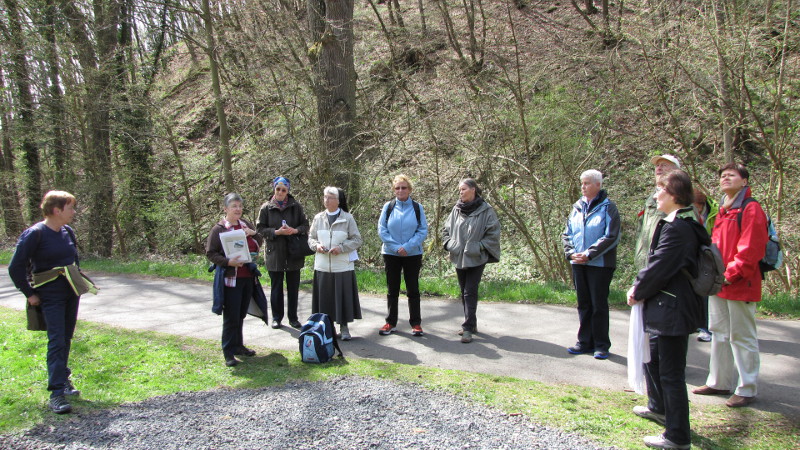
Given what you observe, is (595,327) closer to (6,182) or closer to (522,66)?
(522,66)

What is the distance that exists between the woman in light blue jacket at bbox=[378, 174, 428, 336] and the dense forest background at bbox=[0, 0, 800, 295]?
355 centimetres

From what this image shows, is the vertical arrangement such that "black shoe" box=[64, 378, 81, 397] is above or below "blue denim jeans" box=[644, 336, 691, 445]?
below

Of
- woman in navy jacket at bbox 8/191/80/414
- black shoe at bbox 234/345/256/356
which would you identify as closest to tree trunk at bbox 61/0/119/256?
woman in navy jacket at bbox 8/191/80/414

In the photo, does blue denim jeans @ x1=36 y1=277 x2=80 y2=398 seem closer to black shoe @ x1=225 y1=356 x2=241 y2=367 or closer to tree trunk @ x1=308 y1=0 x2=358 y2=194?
black shoe @ x1=225 y1=356 x2=241 y2=367

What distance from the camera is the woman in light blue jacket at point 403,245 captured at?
21.5 ft

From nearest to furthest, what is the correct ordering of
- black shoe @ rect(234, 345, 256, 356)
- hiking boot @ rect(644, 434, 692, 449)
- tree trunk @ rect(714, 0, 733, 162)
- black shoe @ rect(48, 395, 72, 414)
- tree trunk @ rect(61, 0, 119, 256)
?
hiking boot @ rect(644, 434, 692, 449) < black shoe @ rect(48, 395, 72, 414) < black shoe @ rect(234, 345, 256, 356) < tree trunk @ rect(714, 0, 733, 162) < tree trunk @ rect(61, 0, 119, 256)

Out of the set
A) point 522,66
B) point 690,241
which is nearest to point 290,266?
point 690,241

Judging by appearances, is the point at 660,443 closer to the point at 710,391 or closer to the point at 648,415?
the point at 648,415

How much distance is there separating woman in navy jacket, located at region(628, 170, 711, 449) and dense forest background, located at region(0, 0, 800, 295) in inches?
206

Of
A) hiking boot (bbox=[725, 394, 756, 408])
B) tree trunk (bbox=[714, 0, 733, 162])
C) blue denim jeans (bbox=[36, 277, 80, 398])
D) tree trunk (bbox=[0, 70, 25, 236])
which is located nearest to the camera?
hiking boot (bbox=[725, 394, 756, 408])

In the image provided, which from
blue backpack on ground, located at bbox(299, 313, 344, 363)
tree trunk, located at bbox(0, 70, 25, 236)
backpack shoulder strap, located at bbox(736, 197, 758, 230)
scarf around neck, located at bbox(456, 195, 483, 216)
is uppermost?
tree trunk, located at bbox(0, 70, 25, 236)

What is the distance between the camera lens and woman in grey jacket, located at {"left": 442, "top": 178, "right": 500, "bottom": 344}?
633cm

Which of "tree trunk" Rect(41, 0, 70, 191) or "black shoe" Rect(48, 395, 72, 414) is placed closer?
"black shoe" Rect(48, 395, 72, 414)

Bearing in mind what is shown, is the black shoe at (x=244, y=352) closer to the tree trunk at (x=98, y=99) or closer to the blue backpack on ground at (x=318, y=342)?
the blue backpack on ground at (x=318, y=342)
